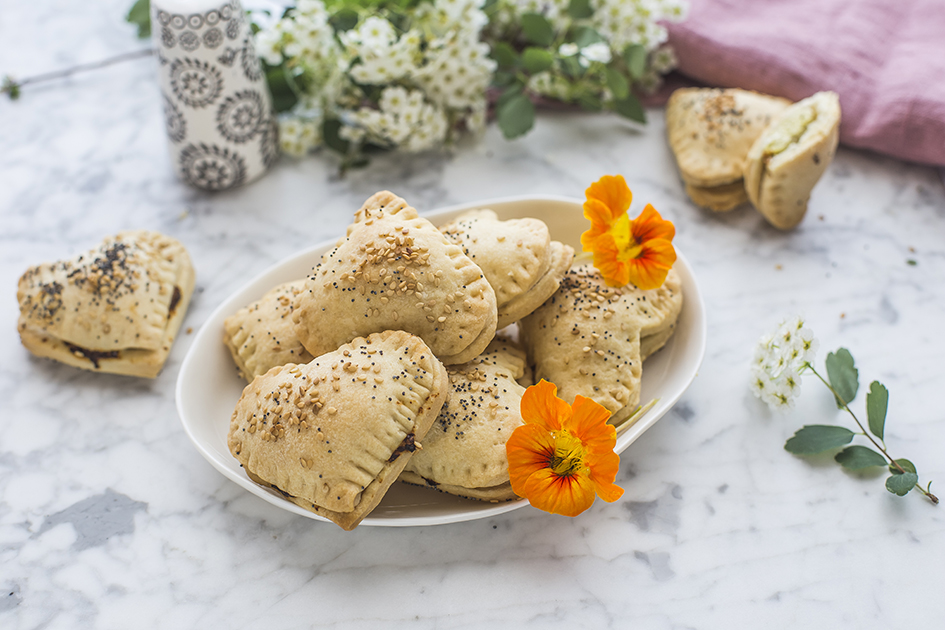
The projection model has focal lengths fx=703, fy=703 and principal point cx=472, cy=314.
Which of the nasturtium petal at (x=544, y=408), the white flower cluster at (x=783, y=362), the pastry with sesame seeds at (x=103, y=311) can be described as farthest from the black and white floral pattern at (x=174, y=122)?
the white flower cluster at (x=783, y=362)

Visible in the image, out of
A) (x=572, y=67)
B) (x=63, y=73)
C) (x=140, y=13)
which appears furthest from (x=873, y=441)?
(x=63, y=73)

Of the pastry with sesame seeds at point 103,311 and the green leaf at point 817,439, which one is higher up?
the pastry with sesame seeds at point 103,311

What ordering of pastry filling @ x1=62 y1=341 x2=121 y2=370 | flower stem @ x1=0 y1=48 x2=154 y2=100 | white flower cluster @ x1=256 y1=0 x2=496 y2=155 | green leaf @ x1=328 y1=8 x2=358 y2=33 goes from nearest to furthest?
pastry filling @ x1=62 y1=341 x2=121 y2=370 < white flower cluster @ x1=256 y1=0 x2=496 y2=155 < green leaf @ x1=328 y1=8 x2=358 y2=33 < flower stem @ x1=0 y1=48 x2=154 y2=100

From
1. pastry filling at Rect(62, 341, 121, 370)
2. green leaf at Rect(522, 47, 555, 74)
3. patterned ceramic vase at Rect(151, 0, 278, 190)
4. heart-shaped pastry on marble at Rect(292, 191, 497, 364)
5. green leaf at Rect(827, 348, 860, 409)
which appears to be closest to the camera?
heart-shaped pastry on marble at Rect(292, 191, 497, 364)

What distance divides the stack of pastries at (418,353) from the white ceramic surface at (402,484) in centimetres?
5

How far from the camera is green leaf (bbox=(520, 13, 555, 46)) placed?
8.67 feet

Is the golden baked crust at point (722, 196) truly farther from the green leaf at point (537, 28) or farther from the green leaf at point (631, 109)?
the green leaf at point (537, 28)

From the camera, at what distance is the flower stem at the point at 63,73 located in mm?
3045

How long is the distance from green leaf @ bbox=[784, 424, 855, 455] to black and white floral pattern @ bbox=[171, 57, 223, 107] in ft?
6.91

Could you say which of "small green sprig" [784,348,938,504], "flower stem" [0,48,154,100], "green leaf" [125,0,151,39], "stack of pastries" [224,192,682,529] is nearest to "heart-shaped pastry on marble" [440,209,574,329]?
"stack of pastries" [224,192,682,529]

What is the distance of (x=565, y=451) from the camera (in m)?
1.53

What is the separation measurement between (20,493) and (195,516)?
0.50m

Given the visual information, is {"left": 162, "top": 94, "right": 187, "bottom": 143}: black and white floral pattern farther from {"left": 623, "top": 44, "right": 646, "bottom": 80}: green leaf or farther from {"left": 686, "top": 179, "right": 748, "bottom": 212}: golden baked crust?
{"left": 686, "top": 179, "right": 748, "bottom": 212}: golden baked crust

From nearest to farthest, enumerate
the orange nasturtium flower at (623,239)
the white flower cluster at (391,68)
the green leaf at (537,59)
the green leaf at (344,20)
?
the orange nasturtium flower at (623,239), the white flower cluster at (391,68), the green leaf at (344,20), the green leaf at (537,59)
